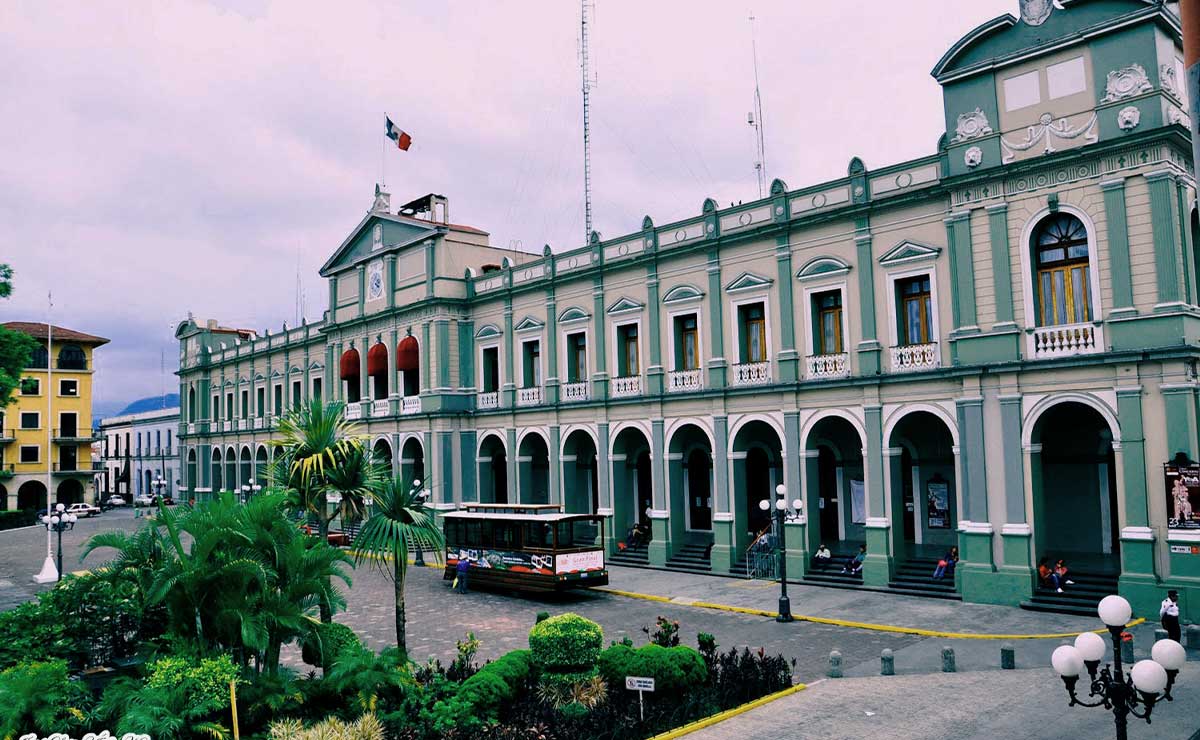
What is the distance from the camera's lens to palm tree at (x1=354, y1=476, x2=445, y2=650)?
14.4 meters

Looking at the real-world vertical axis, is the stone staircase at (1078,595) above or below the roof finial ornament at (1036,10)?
below

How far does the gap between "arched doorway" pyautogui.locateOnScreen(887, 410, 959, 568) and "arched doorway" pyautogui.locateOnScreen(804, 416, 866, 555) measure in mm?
1426

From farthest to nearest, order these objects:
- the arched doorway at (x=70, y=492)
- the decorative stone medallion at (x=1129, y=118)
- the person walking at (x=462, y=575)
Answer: the arched doorway at (x=70, y=492), the person walking at (x=462, y=575), the decorative stone medallion at (x=1129, y=118)

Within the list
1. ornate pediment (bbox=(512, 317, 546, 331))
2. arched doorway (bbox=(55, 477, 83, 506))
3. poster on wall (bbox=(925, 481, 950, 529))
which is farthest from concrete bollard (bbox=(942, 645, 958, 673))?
arched doorway (bbox=(55, 477, 83, 506))

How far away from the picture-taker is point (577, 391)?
33.1 meters

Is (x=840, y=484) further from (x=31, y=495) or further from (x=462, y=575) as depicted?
(x=31, y=495)

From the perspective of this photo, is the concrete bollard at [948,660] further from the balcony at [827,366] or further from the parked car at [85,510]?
the parked car at [85,510]

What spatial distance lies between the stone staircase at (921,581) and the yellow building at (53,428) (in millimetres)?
62001

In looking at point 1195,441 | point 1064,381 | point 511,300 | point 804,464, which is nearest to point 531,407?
point 511,300

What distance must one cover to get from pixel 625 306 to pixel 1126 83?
16275 millimetres

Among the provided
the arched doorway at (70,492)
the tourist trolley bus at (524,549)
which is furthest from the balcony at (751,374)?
the arched doorway at (70,492)

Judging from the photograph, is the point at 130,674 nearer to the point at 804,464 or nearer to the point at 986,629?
the point at 986,629

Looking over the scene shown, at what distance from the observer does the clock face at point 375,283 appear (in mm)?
40906

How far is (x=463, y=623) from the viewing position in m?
22.2
